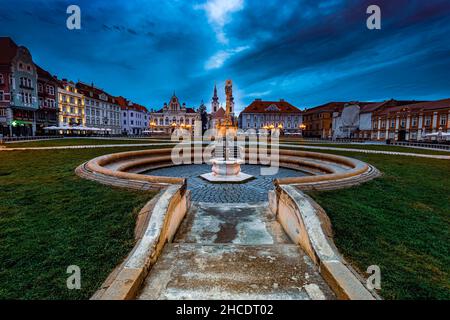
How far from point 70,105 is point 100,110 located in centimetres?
1442

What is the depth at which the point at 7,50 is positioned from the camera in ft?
138

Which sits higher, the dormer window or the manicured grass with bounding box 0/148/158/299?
the dormer window

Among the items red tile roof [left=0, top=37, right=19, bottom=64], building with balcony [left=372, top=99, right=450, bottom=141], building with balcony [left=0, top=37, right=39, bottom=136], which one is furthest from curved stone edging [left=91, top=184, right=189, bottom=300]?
red tile roof [left=0, top=37, right=19, bottom=64]

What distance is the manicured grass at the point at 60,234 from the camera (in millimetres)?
3029

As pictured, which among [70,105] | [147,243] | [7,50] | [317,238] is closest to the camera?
[147,243]

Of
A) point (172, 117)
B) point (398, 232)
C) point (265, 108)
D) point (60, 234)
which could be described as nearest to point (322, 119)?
point (265, 108)

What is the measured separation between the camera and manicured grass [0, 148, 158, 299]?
303 centimetres

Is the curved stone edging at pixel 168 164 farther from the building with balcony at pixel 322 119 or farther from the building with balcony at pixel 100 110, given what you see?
the building with balcony at pixel 322 119

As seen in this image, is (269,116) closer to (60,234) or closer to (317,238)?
(317,238)

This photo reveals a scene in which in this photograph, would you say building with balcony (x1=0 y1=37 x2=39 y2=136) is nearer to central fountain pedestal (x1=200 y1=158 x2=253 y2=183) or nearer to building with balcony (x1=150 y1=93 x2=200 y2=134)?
central fountain pedestal (x1=200 y1=158 x2=253 y2=183)

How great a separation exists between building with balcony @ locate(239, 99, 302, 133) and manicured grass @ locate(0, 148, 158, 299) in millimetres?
74012

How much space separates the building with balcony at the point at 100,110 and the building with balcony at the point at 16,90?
18272 mm

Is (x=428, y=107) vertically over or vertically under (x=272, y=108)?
under
